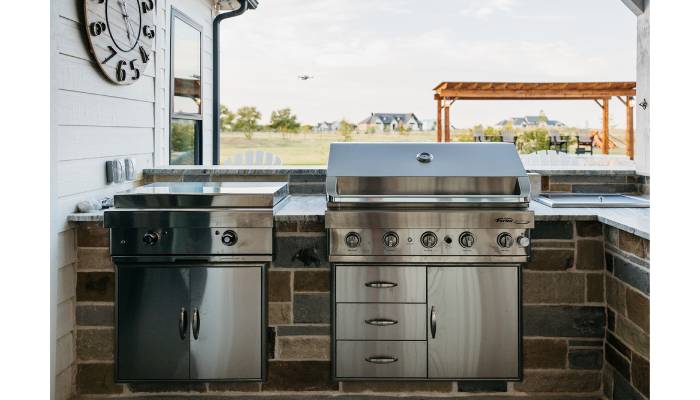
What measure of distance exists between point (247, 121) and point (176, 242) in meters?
3.15

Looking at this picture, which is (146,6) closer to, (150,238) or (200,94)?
(150,238)

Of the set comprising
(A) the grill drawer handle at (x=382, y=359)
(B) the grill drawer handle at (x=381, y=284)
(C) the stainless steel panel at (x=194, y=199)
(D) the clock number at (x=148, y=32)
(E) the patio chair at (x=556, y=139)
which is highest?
(D) the clock number at (x=148, y=32)

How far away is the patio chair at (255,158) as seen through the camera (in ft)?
15.9

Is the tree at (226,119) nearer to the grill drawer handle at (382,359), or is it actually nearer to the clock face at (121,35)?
the clock face at (121,35)

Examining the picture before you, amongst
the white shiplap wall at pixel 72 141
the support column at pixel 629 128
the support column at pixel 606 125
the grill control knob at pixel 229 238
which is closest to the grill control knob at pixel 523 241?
the grill control knob at pixel 229 238

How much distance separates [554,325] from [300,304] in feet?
3.92

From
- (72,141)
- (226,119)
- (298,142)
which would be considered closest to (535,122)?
(298,142)

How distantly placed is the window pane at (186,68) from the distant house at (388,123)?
1466 mm

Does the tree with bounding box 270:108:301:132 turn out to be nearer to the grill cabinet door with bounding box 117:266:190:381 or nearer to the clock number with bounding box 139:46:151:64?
the clock number with bounding box 139:46:151:64

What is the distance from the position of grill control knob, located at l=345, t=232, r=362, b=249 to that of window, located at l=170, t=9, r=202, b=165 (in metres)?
2.09

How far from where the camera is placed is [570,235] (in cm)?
280
